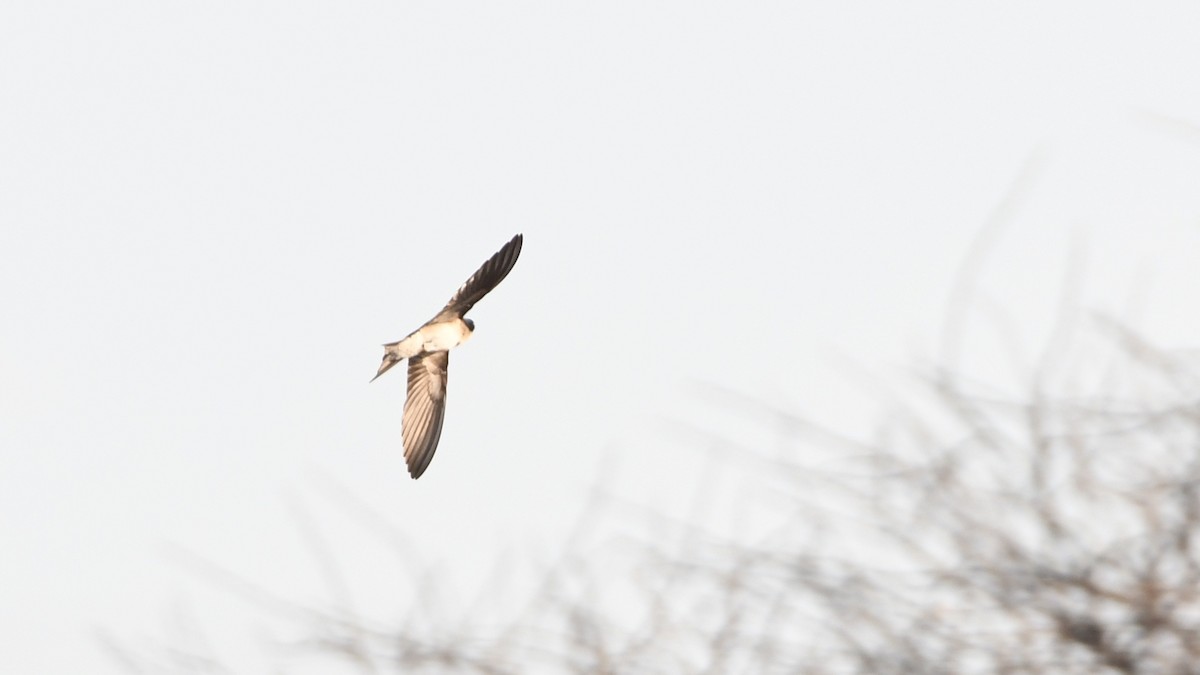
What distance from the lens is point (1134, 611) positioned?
3.52 m

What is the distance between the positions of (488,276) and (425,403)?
219 centimetres

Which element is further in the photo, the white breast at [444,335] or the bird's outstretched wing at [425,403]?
the bird's outstretched wing at [425,403]

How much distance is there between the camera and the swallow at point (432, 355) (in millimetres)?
12930

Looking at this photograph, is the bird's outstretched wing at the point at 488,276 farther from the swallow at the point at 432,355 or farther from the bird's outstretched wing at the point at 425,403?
the bird's outstretched wing at the point at 425,403

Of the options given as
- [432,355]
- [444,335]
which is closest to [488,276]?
[444,335]

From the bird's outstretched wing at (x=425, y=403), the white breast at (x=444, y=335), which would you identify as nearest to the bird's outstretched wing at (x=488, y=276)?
the white breast at (x=444, y=335)

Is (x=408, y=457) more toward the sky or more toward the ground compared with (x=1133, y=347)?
more toward the sky

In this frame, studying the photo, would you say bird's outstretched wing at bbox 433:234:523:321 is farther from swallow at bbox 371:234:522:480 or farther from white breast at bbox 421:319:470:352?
white breast at bbox 421:319:470:352

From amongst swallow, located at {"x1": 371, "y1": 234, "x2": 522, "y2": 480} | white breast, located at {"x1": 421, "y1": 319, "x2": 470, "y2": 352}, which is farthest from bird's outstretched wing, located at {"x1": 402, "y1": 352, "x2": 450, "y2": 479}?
white breast, located at {"x1": 421, "y1": 319, "x2": 470, "y2": 352}

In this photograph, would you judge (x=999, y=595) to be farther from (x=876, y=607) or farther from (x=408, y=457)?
(x=408, y=457)

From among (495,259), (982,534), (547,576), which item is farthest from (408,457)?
(982,534)

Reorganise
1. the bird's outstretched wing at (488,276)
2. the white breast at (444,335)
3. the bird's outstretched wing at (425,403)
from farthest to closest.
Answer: the bird's outstretched wing at (425,403) < the white breast at (444,335) < the bird's outstretched wing at (488,276)

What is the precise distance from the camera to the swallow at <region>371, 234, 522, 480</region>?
1293 cm

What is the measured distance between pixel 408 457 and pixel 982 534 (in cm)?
1082
